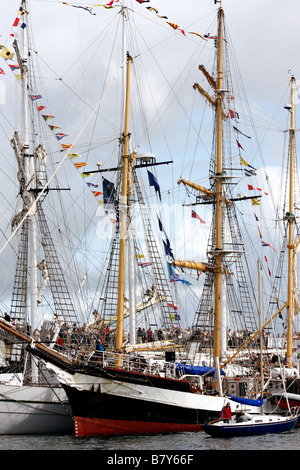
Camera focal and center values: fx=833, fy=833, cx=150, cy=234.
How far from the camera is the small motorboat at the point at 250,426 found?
38125mm

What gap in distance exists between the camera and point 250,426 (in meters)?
39.1

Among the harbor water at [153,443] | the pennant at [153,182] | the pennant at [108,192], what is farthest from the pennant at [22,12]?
the harbor water at [153,443]

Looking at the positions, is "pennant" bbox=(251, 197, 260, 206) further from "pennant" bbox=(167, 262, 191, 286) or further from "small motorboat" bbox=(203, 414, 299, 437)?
"small motorboat" bbox=(203, 414, 299, 437)

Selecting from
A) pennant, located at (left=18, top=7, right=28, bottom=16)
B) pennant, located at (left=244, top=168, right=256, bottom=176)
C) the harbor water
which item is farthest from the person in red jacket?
pennant, located at (left=18, top=7, right=28, bottom=16)

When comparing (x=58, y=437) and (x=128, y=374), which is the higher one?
(x=128, y=374)

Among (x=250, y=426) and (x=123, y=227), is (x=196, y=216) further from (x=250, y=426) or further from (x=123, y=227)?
(x=250, y=426)

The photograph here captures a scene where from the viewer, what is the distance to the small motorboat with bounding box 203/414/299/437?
38125 mm

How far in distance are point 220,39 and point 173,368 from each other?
22.8 m

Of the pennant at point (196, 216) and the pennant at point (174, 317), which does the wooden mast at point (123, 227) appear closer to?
the pennant at point (174, 317)

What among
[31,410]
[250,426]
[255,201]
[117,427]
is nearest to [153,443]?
[117,427]

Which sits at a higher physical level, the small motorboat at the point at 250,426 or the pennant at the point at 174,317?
the pennant at the point at 174,317

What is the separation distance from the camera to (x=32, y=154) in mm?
48719
